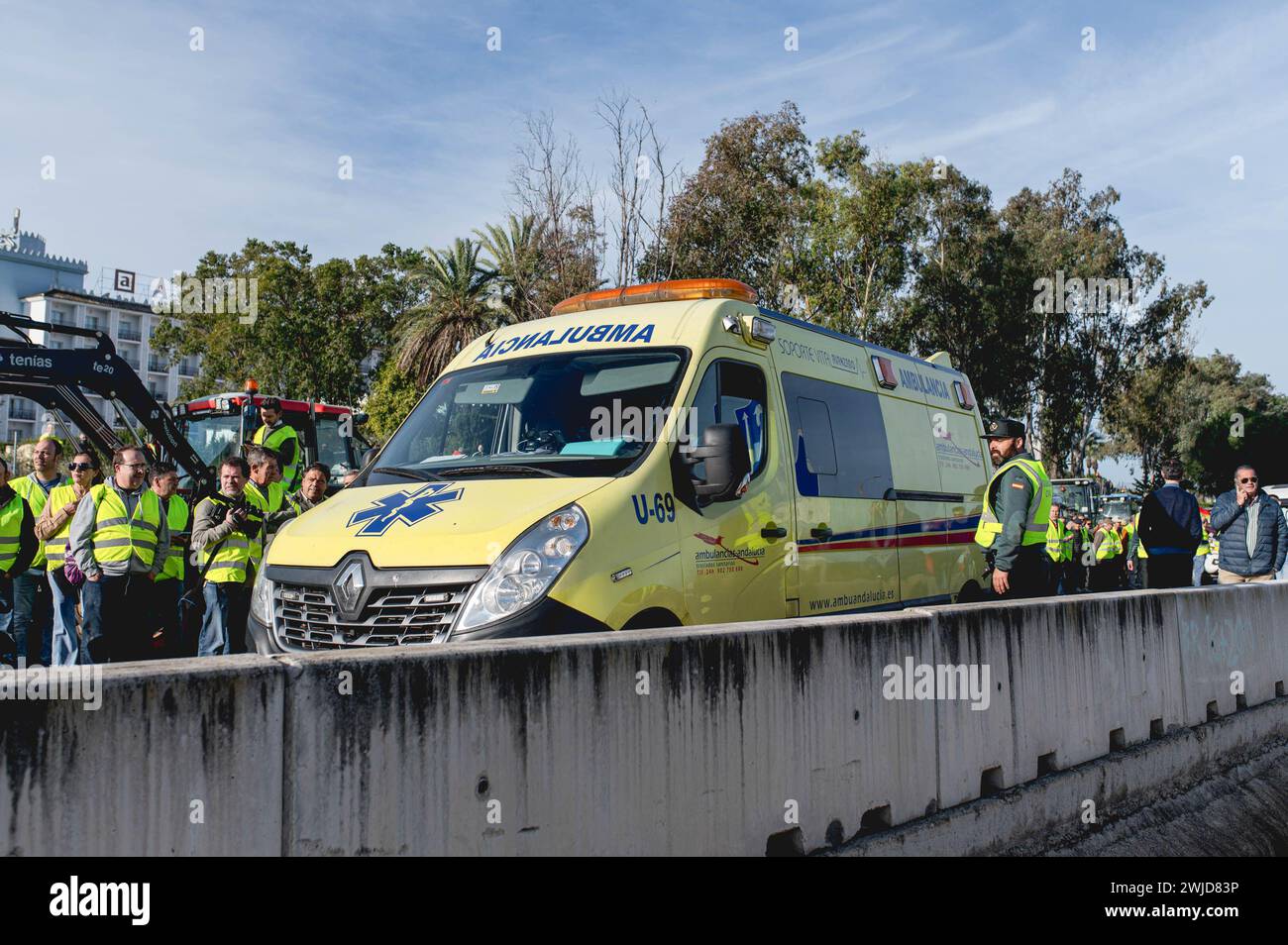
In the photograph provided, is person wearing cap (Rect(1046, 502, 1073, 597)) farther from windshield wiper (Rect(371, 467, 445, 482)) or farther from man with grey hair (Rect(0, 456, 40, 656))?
man with grey hair (Rect(0, 456, 40, 656))

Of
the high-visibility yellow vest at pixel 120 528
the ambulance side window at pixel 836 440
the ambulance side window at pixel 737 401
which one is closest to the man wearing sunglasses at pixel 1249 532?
the ambulance side window at pixel 836 440

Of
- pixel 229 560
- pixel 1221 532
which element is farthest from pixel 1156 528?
pixel 229 560

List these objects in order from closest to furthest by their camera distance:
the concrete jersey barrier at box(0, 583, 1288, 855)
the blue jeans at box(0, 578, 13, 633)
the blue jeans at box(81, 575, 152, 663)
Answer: the concrete jersey barrier at box(0, 583, 1288, 855), the blue jeans at box(81, 575, 152, 663), the blue jeans at box(0, 578, 13, 633)

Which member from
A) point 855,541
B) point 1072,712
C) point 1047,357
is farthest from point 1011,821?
point 1047,357

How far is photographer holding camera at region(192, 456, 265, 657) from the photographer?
849 cm

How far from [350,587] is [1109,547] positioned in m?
21.5

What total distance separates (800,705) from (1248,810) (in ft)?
11.8

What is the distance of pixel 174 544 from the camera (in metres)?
9.00

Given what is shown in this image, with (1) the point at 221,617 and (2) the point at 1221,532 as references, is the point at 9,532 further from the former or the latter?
(2) the point at 1221,532

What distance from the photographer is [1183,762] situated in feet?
21.2

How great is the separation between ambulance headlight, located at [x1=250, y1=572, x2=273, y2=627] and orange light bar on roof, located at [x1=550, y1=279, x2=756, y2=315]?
2.86 meters

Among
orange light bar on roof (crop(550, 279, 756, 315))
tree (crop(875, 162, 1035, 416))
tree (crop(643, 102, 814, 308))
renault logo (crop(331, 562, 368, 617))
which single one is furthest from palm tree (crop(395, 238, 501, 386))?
renault logo (crop(331, 562, 368, 617))

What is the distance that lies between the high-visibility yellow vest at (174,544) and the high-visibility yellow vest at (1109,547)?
19576 mm
